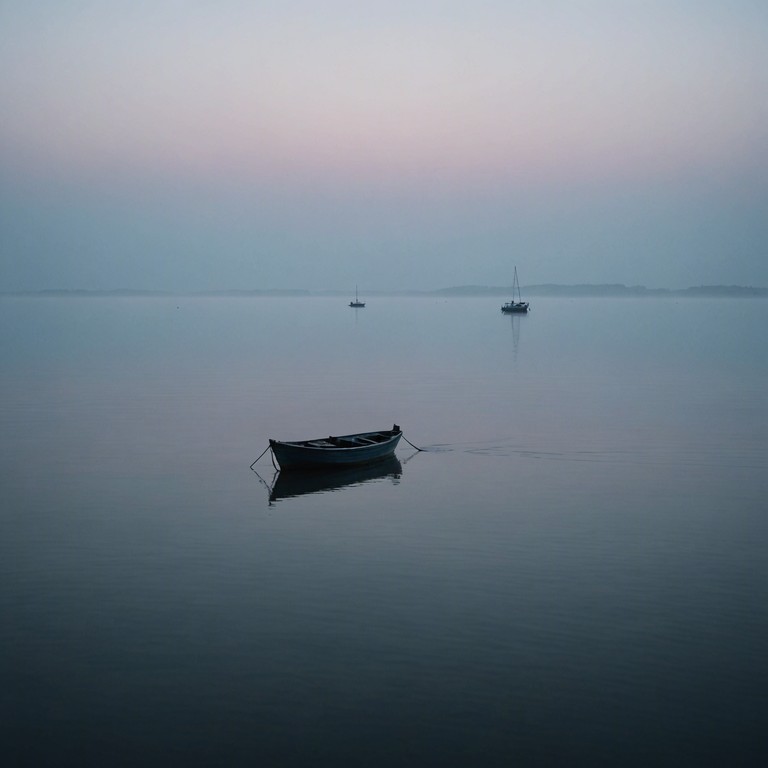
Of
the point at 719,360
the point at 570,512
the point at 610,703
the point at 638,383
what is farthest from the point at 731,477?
the point at 719,360

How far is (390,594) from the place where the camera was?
60.2 feet

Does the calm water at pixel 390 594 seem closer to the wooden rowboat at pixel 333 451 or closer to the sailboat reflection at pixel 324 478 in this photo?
the sailboat reflection at pixel 324 478

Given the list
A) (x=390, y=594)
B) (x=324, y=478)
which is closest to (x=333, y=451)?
(x=324, y=478)

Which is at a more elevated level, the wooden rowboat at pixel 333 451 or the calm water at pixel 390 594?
the wooden rowboat at pixel 333 451

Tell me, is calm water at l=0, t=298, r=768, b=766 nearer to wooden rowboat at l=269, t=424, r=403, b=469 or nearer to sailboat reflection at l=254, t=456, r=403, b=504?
sailboat reflection at l=254, t=456, r=403, b=504

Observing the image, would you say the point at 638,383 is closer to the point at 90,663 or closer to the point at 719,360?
the point at 719,360

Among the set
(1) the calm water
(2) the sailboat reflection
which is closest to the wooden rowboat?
(2) the sailboat reflection

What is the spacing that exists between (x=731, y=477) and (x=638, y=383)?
1167 inches

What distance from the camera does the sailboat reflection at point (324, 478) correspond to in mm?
28047

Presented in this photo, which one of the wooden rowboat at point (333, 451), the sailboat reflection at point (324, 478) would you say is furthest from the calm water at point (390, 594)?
the wooden rowboat at point (333, 451)

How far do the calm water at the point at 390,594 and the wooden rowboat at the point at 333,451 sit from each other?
0.88 metres

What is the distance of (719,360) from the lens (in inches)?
3004

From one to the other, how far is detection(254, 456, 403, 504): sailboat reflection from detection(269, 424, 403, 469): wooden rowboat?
222mm

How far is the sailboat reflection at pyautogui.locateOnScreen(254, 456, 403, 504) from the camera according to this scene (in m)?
28.0
